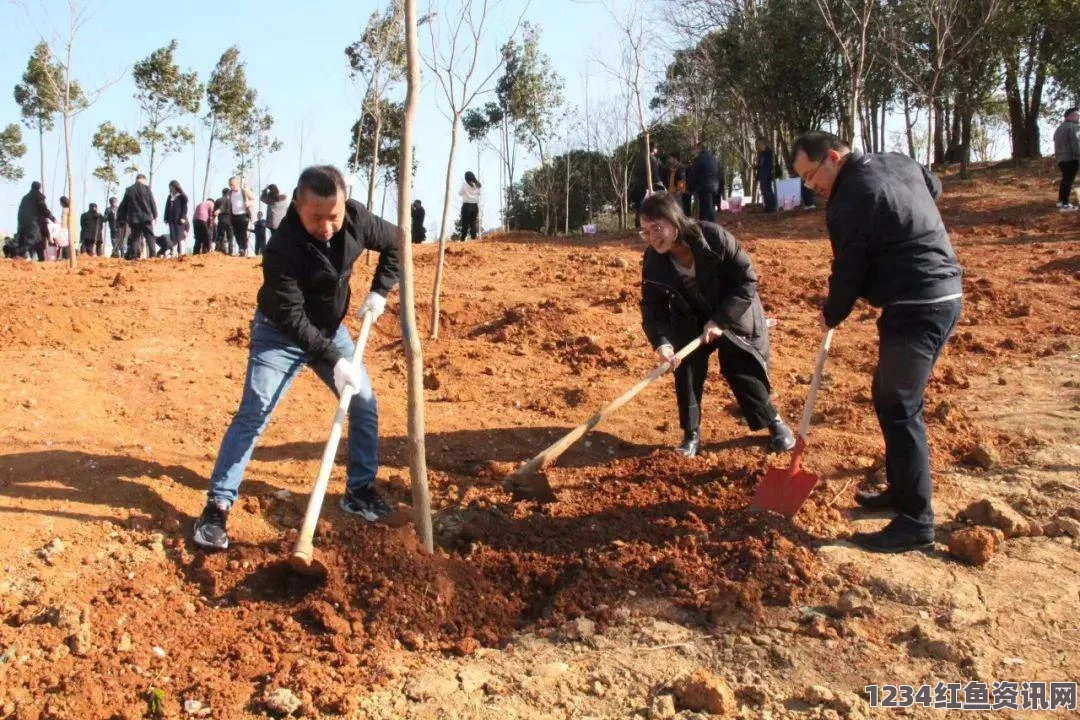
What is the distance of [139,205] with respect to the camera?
1320 centimetres

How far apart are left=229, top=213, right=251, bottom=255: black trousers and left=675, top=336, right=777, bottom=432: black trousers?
36.8ft

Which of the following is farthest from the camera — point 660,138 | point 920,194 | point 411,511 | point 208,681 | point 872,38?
point 660,138

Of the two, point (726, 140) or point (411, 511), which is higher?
point (726, 140)

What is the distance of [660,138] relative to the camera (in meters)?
24.3

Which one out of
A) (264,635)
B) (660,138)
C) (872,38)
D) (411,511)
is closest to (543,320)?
(411,511)

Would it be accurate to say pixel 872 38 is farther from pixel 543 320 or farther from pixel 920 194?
pixel 920 194

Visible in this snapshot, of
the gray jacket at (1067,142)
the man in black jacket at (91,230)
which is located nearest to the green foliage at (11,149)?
the man in black jacket at (91,230)

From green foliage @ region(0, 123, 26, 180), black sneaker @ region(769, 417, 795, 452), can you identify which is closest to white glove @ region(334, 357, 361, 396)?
black sneaker @ region(769, 417, 795, 452)

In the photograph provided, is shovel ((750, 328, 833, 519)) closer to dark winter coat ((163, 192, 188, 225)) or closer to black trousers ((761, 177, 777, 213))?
black trousers ((761, 177, 777, 213))

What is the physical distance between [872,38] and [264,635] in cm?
1668

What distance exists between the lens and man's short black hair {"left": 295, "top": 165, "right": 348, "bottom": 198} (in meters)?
3.38

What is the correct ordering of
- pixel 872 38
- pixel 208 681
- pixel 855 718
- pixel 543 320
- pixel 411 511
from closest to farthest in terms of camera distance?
pixel 855 718
pixel 208 681
pixel 411 511
pixel 543 320
pixel 872 38

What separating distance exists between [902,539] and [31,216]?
13.6 m

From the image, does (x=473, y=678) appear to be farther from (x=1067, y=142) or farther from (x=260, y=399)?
(x=1067, y=142)
